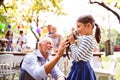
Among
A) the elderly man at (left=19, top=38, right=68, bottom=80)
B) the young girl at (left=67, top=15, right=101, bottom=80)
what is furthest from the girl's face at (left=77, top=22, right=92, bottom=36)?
the elderly man at (left=19, top=38, right=68, bottom=80)

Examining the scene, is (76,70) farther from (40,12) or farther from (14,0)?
(40,12)

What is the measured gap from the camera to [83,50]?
2.18 metres

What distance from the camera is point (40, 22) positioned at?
2039 cm

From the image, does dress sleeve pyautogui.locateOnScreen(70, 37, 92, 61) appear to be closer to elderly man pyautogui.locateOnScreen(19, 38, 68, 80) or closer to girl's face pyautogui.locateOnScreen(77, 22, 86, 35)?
girl's face pyautogui.locateOnScreen(77, 22, 86, 35)

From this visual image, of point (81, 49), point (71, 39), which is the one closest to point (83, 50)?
A: point (81, 49)

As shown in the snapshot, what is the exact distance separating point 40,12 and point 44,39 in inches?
665

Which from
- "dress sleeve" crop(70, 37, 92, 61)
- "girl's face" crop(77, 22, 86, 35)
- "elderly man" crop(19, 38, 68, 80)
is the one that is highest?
"girl's face" crop(77, 22, 86, 35)

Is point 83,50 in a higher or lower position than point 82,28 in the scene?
lower

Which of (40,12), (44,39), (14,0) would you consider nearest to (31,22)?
(40,12)

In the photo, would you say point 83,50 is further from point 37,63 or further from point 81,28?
point 37,63

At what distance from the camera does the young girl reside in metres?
2.17

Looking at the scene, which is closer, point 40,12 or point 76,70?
point 76,70

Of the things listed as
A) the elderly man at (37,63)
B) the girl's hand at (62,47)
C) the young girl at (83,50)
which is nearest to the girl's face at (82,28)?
the young girl at (83,50)

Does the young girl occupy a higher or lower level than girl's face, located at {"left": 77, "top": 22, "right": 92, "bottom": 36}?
lower
